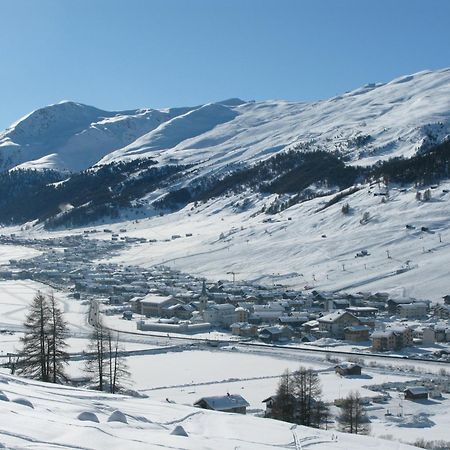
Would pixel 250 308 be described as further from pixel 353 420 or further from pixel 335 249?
pixel 353 420

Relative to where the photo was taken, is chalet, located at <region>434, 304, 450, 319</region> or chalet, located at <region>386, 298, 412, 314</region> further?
chalet, located at <region>386, 298, 412, 314</region>

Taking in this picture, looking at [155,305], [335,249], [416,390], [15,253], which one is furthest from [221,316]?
[15,253]

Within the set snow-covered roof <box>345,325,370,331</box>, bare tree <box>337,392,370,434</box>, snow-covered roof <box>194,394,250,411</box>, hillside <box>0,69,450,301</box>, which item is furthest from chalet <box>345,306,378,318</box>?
snow-covered roof <box>194,394,250,411</box>

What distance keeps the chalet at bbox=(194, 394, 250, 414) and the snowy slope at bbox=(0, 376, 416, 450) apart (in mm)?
10945

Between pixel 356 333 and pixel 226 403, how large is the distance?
26506 millimetres

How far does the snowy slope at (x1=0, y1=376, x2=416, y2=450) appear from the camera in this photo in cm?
827

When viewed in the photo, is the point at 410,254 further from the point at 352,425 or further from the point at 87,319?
the point at 352,425

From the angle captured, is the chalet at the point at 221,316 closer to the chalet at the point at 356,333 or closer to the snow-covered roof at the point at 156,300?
the snow-covered roof at the point at 156,300

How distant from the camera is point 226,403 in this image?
2481cm

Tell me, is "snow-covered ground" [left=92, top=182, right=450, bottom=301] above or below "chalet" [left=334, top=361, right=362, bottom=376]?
above

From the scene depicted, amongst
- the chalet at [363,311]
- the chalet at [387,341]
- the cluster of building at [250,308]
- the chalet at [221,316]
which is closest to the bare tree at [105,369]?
the cluster of building at [250,308]

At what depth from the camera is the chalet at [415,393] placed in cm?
2975

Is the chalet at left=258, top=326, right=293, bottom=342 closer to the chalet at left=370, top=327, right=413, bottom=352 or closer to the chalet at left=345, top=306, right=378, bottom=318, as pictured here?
the chalet at left=370, top=327, right=413, bottom=352

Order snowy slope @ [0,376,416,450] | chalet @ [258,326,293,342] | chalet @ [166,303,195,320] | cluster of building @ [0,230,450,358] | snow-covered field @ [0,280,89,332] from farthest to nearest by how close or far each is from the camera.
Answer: chalet @ [166,303,195,320], snow-covered field @ [0,280,89,332], cluster of building @ [0,230,450,358], chalet @ [258,326,293,342], snowy slope @ [0,376,416,450]
